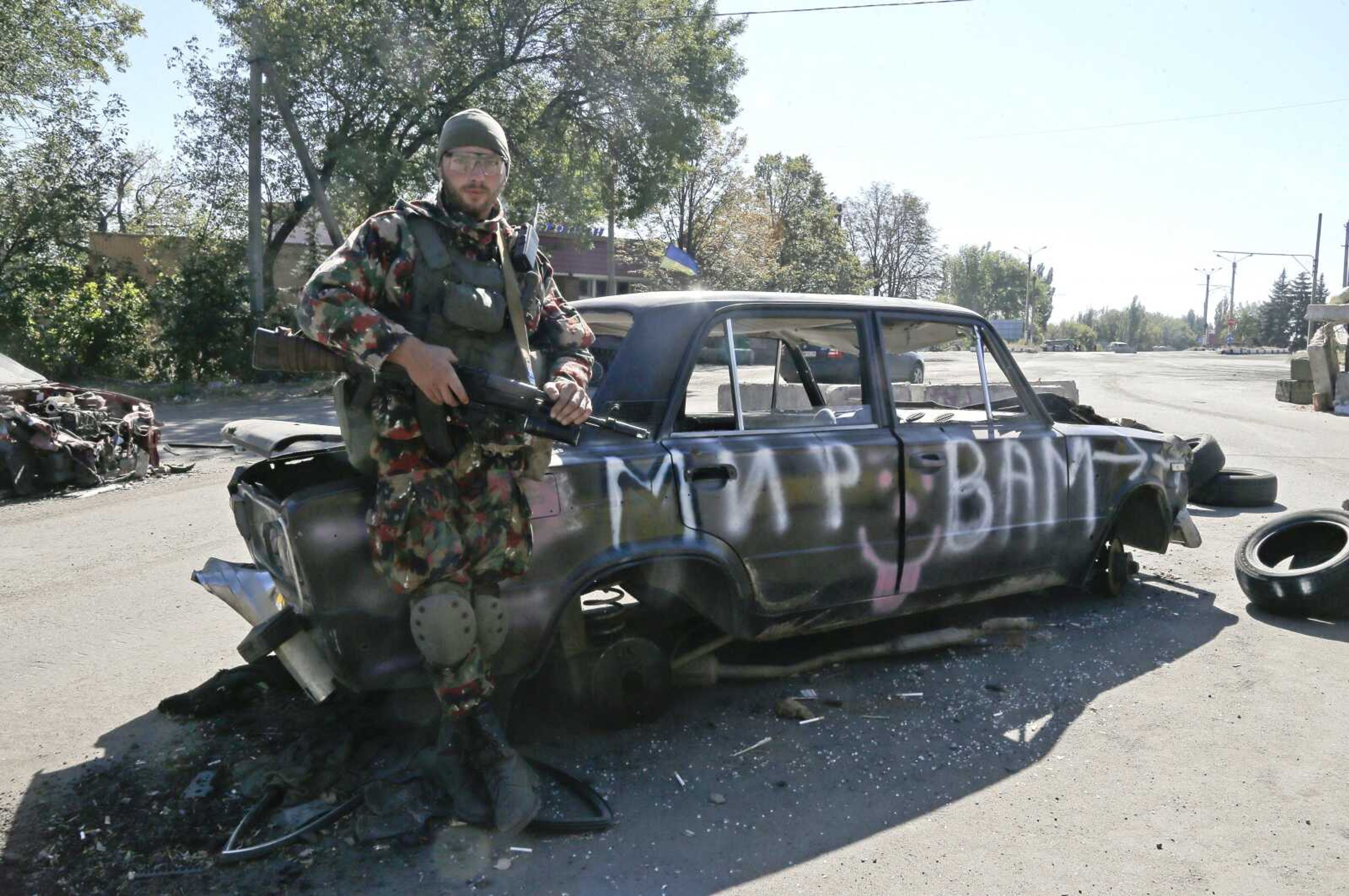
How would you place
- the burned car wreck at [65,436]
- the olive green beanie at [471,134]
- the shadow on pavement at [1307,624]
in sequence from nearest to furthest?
the olive green beanie at [471,134] < the shadow on pavement at [1307,624] < the burned car wreck at [65,436]

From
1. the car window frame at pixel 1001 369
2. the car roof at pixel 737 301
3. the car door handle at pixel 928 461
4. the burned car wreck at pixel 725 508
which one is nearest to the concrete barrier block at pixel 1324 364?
the burned car wreck at pixel 725 508

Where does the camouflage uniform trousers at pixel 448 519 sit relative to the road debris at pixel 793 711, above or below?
above

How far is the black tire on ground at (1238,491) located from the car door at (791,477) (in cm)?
514

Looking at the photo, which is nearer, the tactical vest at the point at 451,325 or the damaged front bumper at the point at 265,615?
the tactical vest at the point at 451,325

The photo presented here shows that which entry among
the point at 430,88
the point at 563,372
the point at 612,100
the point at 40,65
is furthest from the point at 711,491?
the point at 40,65

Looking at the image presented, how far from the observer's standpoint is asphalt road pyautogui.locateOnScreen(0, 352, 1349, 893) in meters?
2.49

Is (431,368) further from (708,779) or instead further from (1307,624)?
(1307,624)

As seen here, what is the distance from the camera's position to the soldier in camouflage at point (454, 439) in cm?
255

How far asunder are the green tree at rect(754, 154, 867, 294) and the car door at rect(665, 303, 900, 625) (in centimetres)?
4737

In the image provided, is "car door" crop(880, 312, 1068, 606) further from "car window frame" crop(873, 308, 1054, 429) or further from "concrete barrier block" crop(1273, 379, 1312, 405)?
"concrete barrier block" crop(1273, 379, 1312, 405)

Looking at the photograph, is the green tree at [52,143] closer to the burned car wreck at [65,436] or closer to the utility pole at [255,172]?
the utility pole at [255,172]

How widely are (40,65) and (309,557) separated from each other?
77.6ft

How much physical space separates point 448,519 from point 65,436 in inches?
279

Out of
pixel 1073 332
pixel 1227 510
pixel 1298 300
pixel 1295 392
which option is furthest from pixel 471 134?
pixel 1073 332
